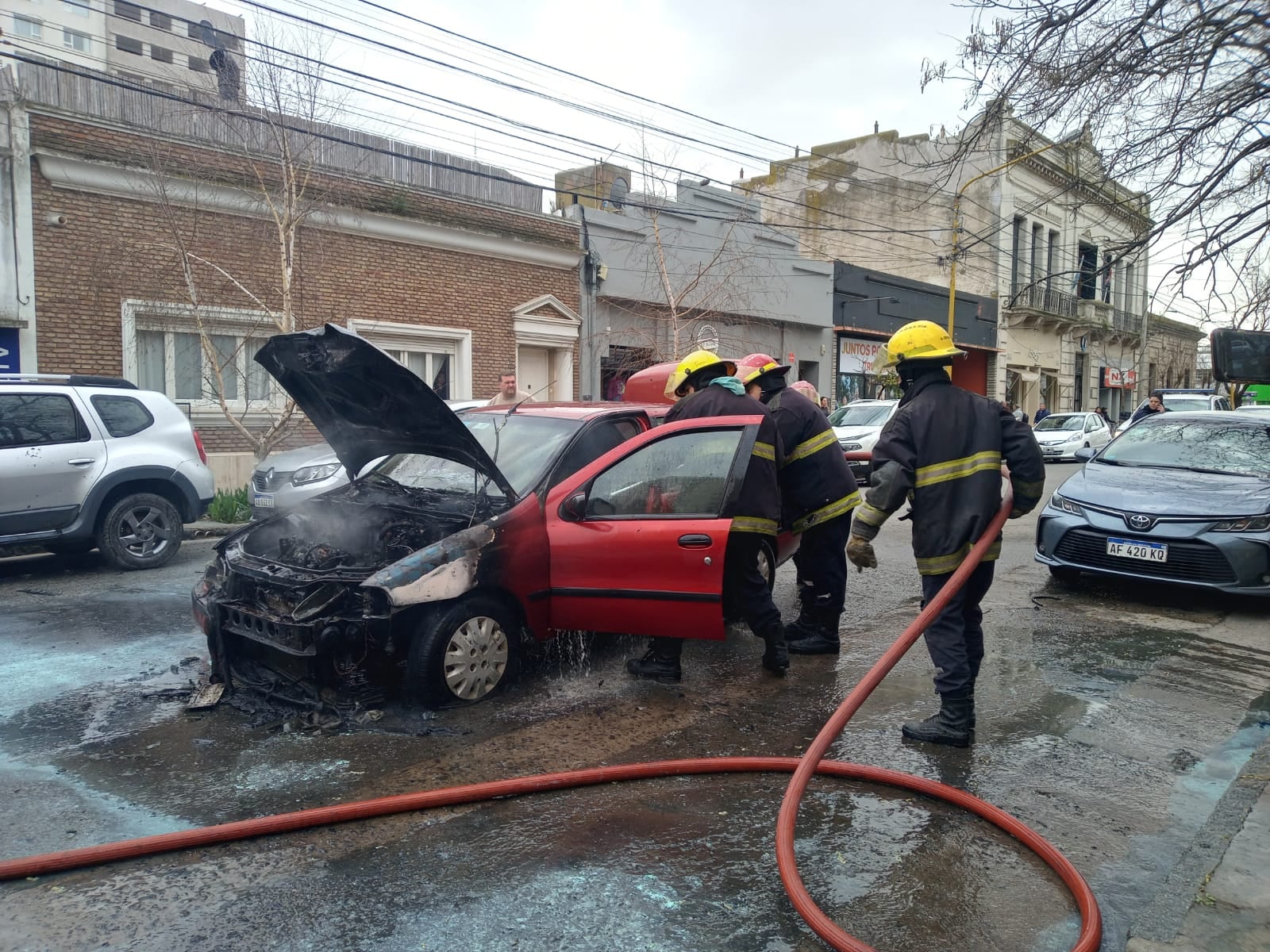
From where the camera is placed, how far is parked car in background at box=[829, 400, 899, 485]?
15.3 m

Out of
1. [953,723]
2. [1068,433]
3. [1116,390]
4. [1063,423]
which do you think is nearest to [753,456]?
[953,723]

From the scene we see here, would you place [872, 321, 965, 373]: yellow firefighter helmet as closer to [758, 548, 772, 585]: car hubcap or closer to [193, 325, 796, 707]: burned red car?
[193, 325, 796, 707]: burned red car

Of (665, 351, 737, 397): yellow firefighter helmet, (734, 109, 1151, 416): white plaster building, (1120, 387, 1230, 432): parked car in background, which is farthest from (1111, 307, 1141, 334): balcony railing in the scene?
(665, 351, 737, 397): yellow firefighter helmet

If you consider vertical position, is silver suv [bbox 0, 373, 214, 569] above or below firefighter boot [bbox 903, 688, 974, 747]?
above

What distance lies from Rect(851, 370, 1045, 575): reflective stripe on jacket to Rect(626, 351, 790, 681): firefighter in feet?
2.31

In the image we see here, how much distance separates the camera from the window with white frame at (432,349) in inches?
583

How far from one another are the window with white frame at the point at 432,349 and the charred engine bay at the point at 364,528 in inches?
384

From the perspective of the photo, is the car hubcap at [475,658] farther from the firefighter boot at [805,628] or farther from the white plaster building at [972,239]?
the white plaster building at [972,239]

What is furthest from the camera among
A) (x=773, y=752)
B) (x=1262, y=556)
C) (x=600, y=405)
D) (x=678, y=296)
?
(x=678, y=296)

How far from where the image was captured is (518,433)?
555 centimetres

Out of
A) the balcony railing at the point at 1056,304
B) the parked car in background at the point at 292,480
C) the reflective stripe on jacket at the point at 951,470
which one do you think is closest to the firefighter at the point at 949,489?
the reflective stripe on jacket at the point at 951,470

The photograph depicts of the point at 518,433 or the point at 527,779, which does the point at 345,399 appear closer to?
the point at 518,433

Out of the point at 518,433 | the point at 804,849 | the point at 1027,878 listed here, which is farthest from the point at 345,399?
the point at 1027,878

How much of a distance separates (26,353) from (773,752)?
11.1 m
